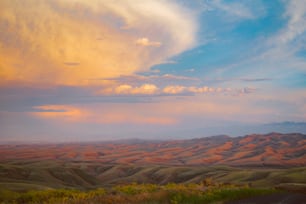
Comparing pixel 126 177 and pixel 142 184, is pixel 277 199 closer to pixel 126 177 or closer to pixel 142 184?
pixel 142 184

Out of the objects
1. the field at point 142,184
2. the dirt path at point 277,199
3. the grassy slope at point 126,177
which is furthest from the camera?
the grassy slope at point 126,177

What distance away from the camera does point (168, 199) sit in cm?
1666

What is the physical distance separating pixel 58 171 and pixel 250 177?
68.6 m

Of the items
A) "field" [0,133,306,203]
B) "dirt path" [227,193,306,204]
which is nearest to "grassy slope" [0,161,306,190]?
"field" [0,133,306,203]

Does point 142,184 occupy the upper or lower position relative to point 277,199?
lower

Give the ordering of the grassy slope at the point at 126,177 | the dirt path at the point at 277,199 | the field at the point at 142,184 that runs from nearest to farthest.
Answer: the dirt path at the point at 277,199 → the field at the point at 142,184 → the grassy slope at the point at 126,177

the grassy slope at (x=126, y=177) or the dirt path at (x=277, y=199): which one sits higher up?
the dirt path at (x=277, y=199)

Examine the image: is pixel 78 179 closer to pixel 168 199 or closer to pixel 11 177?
pixel 11 177

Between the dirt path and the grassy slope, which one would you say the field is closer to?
the grassy slope

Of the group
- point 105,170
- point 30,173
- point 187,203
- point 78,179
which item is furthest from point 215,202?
point 105,170

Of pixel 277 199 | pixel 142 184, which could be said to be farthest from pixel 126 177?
pixel 277 199

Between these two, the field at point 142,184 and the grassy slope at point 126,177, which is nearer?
the field at point 142,184

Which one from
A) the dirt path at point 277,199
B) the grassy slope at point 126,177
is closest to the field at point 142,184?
the grassy slope at point 126,177

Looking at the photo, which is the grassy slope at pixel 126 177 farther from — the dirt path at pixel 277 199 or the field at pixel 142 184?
the dirt path at pixel 277 199
